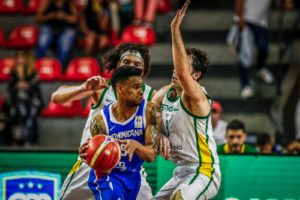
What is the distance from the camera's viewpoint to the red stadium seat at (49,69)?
14959 millimetres

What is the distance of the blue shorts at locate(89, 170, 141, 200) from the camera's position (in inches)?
336

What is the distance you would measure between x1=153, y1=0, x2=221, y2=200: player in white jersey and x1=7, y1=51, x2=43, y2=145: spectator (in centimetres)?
530

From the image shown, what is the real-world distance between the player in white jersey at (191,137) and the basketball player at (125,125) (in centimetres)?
36

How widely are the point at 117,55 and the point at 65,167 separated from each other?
167 cm

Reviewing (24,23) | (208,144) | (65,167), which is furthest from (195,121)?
(24,23)

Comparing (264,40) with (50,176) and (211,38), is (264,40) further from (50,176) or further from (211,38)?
(50,176)

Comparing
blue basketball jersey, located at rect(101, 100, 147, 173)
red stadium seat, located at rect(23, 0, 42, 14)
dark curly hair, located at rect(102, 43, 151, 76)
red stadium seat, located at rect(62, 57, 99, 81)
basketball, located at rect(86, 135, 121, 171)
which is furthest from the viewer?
red stadium seat, located at rect(23, 0, 42, 14)

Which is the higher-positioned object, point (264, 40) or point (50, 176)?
point (264, 40)

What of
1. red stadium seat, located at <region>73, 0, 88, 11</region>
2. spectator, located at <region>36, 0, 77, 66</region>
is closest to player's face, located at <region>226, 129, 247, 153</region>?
spectator, located at <region>36, 0, 77, 66</region>

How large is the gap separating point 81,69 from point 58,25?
40.3 inches

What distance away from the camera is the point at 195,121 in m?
8.91

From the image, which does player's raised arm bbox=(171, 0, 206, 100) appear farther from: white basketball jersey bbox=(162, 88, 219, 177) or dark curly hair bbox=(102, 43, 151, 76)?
dark curly hair bbox=(102, 43, 151, 76)

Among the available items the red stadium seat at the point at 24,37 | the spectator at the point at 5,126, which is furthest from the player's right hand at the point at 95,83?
the red stadium seat at the point at 24,37

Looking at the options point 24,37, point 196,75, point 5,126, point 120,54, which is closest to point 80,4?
point 24,37
